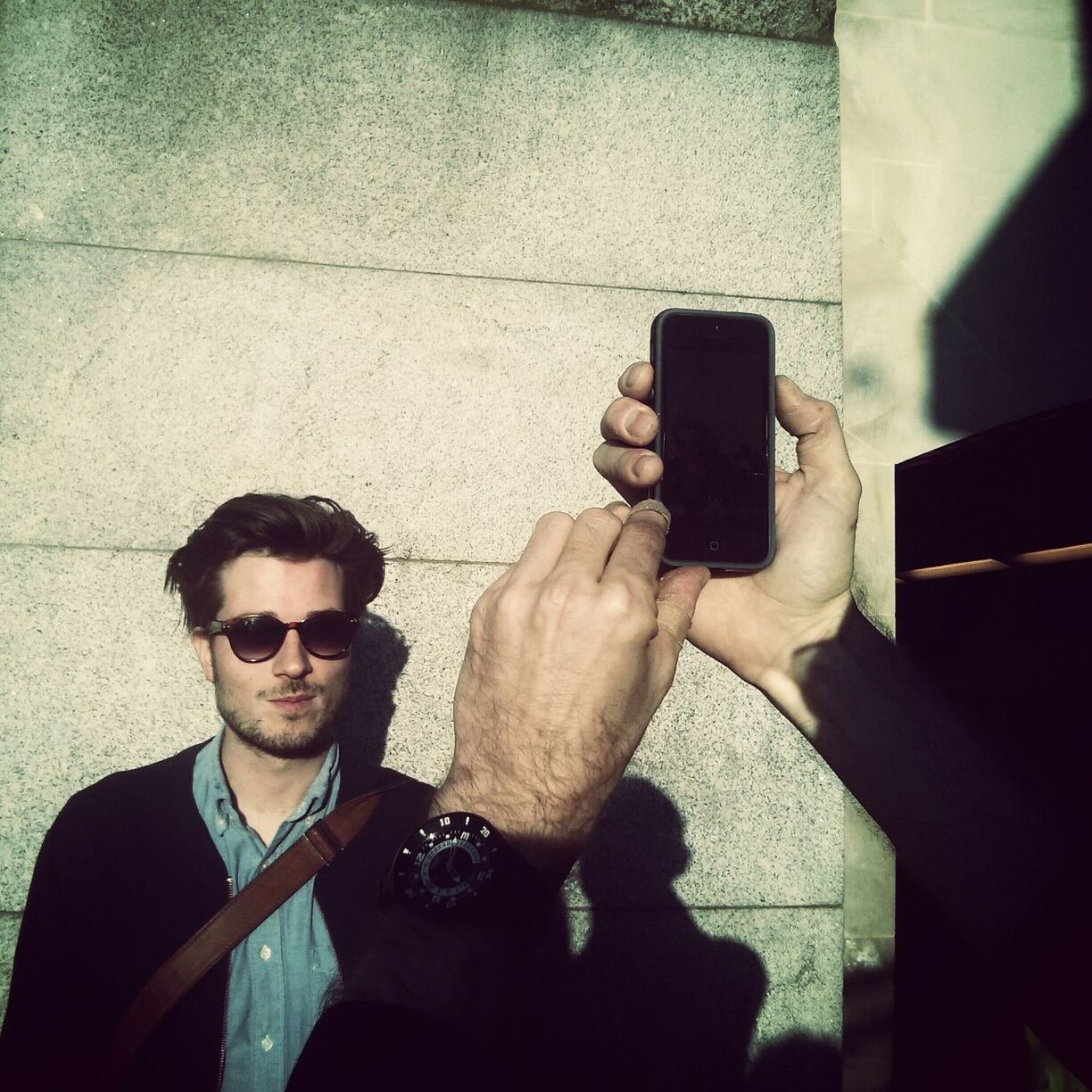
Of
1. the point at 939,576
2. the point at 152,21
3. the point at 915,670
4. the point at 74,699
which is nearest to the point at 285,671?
the point at 74,699

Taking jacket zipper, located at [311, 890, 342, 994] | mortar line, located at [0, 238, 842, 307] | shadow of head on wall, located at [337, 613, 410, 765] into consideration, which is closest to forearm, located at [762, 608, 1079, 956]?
jacket zipper, located at [311, 890, 342, 994]

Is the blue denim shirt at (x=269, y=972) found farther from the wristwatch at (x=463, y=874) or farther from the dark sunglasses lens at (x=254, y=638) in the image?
the wristwatch at (x=463, y=874)

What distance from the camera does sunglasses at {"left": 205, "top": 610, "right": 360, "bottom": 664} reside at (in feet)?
7.76

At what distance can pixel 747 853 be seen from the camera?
113 inches

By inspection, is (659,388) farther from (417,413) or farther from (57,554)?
(57,554)

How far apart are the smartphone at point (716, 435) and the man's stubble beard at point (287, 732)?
151 cm

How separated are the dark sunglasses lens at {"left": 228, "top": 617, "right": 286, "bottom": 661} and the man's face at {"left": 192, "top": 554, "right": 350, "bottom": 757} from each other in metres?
0.03

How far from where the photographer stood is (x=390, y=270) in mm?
2912

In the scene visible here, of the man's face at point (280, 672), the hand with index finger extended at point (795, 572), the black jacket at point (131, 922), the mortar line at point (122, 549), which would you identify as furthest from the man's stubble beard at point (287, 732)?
the hand with index finger extended at point (795, 572)

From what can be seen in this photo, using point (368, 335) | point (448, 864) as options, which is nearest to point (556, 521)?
point (448, 864)

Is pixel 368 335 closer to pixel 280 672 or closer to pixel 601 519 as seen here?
pixel 280 672

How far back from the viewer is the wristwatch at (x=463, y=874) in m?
1.02

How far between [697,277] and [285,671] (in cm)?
236

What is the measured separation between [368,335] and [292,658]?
53.7 inches
